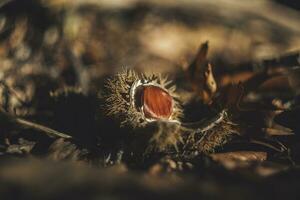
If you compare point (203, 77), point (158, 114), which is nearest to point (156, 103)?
point (158, 114)

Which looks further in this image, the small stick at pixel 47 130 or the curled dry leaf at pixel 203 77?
the curled dry leaf at pixel 203 77

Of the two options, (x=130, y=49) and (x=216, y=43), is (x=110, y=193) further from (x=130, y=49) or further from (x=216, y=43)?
(x=216, y=43)

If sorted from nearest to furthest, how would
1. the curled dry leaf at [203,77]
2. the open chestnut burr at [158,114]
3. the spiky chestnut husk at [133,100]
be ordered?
the open chestnut burr at [158,114]
the spiky chestnut husk at [133,100]
the curled dry leaf at [203,77]

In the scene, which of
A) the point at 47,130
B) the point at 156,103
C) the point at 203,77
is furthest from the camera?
the point at 203,77

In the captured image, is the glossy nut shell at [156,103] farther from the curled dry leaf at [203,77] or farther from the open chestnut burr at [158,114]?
the curled dry leaf at [203,77]

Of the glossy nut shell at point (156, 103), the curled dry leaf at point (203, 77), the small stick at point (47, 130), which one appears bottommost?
the small stick at point (47, 130)

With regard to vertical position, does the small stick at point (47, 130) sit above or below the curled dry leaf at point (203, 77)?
below

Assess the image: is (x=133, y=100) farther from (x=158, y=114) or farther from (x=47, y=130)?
(x=47, y=130)

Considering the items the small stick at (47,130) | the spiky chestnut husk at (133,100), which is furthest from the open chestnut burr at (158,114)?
the small stick at (47,130)

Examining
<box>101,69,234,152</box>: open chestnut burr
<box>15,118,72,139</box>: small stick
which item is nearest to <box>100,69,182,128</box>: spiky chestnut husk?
<box>101,69,234,152</box>: open chestnut burr
